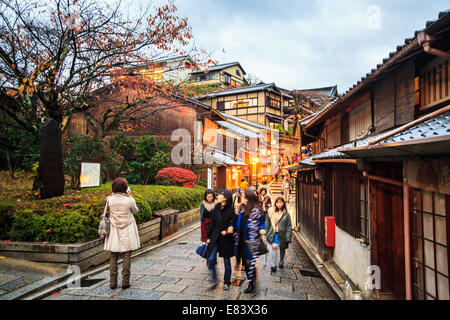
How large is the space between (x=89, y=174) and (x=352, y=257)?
10.0 meters

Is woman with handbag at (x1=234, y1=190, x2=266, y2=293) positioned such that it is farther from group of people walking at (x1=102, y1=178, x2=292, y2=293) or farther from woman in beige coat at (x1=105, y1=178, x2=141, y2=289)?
woman in beige coat at (x1=105, y1=178, x2=141, y2=289)

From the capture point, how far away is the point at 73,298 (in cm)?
527

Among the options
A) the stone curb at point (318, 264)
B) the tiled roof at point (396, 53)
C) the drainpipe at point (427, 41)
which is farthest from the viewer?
the stone curb at point (318, 264)

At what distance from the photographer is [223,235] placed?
18.7 feet

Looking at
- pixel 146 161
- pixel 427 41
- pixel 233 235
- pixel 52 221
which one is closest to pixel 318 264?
pixel 233 235

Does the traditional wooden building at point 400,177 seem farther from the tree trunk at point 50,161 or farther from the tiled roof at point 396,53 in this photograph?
the tree trunk at point 50,161

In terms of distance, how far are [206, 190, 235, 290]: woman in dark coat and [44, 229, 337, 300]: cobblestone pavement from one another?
0.62 meters

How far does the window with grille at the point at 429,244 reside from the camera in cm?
365

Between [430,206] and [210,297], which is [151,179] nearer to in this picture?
[210,297]

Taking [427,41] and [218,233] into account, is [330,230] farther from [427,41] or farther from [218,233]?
[427,41]

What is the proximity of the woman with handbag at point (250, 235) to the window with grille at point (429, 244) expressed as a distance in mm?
2848

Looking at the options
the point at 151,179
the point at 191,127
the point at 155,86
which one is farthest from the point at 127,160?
the point at 155,86

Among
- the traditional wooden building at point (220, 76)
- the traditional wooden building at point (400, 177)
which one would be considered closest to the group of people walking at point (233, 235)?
the traditional wooden building at point (400, 177)

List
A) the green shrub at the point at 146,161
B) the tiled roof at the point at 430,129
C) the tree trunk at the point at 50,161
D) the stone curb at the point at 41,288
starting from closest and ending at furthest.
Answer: the tiled roof at the point at 430,129
the stone curb at the point at 41,288
the tree trunk at the point at 50,161
the green shrub at the point at 146,161
